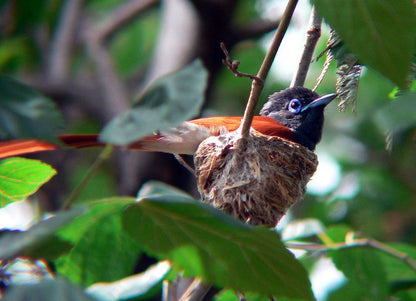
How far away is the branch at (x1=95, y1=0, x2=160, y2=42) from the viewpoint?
23.9ft

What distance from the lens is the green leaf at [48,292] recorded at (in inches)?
35.9

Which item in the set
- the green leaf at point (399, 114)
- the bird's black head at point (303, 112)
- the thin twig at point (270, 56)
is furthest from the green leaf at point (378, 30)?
the bird's black head at point (303, 112)

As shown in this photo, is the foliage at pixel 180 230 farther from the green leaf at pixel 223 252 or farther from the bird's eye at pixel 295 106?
the bird's eye at pixel 295 106

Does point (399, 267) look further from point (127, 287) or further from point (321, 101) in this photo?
point (127, 287)

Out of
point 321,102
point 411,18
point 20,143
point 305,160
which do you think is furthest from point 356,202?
point 411,18

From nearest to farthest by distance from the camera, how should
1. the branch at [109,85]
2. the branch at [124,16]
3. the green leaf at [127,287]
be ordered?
the green leaf at [127,287]
the branch at [109,85]
the branch at [124,16]

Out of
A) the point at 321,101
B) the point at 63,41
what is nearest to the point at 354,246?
the point at 321,101

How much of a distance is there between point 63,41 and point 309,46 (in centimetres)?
583

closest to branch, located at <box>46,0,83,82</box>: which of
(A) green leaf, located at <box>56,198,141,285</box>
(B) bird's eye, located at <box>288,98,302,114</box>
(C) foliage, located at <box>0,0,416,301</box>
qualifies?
(B) bird's eye, located at <box>288,98,302,114</box>

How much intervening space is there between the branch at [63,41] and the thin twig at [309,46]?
5460mm

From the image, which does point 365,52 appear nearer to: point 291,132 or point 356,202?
point 291,132

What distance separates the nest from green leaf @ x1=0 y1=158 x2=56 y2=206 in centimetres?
90

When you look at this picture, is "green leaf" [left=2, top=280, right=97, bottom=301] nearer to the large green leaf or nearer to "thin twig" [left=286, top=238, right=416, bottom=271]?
"thin twig" [left=286, top=238, right=416, bottom=271]

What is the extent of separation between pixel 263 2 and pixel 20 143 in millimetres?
4368
